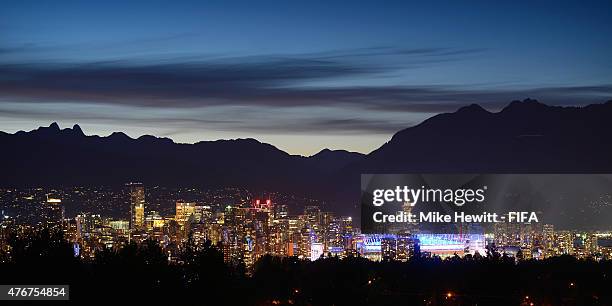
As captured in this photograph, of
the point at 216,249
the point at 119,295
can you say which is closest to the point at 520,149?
the point at 216,249

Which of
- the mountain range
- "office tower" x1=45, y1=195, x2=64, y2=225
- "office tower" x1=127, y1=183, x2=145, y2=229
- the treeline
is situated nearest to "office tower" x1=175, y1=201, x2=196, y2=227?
"office tower" x1=127, y1=183, x2=145, y2=229

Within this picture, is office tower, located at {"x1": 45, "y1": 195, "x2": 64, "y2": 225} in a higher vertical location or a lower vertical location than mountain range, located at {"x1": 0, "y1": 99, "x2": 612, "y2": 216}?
lower

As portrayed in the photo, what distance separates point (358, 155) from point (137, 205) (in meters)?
9.24

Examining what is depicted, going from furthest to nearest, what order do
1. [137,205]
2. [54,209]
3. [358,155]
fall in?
1. [358,155]
2. [137,205]
3. [54,209]

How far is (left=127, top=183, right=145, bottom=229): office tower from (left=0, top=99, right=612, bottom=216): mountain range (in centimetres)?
77

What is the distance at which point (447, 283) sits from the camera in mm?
Answer: 31094

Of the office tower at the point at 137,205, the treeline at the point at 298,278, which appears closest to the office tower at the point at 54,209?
the office tower at the point at 137,205

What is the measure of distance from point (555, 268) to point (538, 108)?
40.3 feet

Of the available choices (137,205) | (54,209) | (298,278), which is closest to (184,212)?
(137,205)

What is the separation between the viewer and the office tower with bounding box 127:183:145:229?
36884 mm

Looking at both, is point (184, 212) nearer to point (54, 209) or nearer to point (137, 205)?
point (137, 205)

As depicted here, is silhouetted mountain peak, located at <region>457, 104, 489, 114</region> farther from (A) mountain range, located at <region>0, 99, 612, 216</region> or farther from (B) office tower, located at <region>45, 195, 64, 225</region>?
(B) office tower, located at <region>45, 195, 64, 225</region>

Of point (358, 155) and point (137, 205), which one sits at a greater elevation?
point (358, 155)

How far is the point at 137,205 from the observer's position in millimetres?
40469
